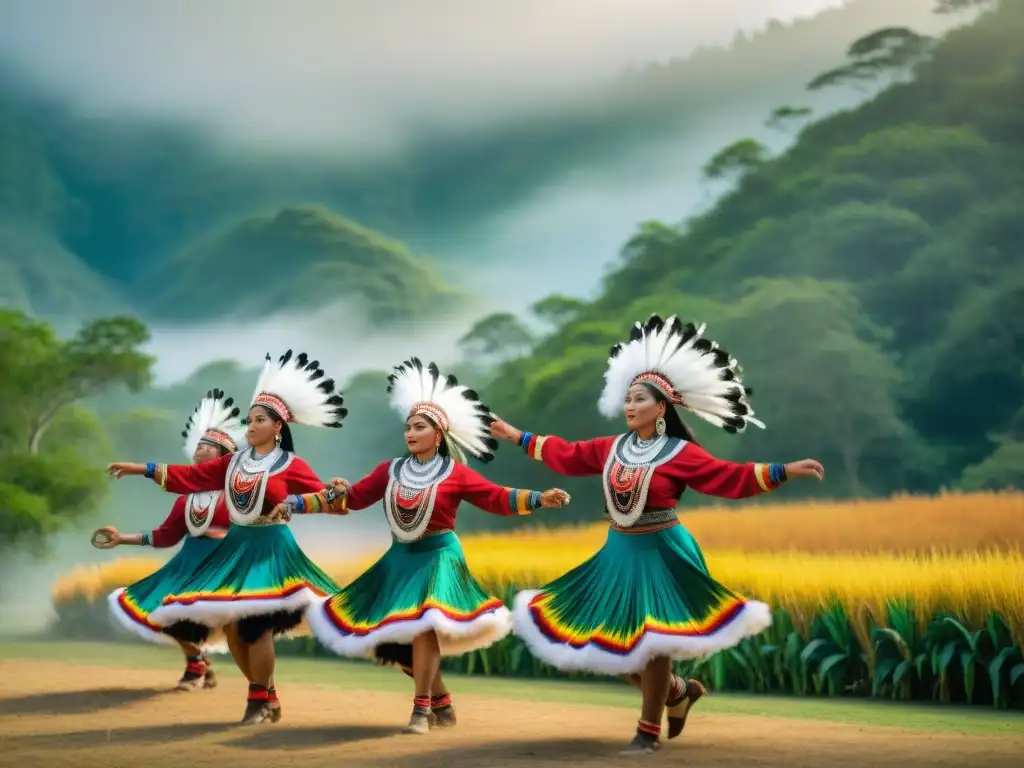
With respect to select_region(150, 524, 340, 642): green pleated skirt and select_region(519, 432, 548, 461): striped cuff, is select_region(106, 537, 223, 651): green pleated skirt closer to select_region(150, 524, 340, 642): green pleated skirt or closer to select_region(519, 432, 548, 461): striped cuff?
select_region(150, 524, 340, 642): green pleated skirt

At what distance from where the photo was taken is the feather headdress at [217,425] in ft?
25.0

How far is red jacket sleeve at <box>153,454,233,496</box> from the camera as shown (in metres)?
6.48

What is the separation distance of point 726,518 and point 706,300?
993 cm

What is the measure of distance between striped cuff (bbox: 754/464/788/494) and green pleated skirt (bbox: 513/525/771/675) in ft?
1.41

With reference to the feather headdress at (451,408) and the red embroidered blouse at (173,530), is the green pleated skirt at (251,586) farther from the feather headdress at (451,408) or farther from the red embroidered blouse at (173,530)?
the red embroidered blouse at (173,530)

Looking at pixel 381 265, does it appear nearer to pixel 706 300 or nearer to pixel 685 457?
pixel 706 300

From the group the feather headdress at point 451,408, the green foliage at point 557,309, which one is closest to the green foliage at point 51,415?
the green foliage at point 557,309

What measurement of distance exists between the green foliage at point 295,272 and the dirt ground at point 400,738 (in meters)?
15.1

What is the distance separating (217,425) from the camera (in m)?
7.71

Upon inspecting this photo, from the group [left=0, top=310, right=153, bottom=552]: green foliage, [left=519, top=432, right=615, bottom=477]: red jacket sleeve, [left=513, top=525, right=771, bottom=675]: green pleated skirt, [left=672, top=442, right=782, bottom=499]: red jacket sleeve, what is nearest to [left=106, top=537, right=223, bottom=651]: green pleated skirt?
[left=519, top=432, right=615, bottom=477]: red jacket sleeve

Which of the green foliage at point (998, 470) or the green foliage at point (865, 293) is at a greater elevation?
the green foliage at point (865, 293)

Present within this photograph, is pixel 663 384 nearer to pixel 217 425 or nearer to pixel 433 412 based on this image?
pixel 433 412

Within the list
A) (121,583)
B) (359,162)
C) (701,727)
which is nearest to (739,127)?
(359,162)

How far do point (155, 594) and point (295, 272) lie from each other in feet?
56.5
